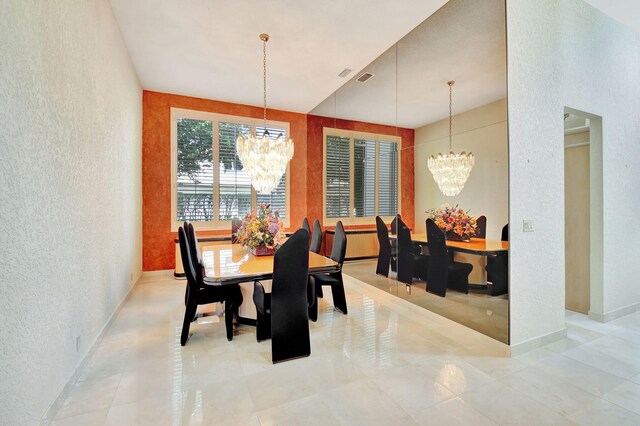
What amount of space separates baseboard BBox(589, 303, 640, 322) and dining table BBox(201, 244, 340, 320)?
3.05m

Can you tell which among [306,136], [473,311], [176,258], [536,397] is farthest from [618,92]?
[176,258]

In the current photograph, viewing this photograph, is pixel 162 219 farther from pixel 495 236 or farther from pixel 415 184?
pixel 495 236

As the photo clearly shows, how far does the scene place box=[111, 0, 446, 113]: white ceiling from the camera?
119 inches

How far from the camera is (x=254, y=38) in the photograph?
357cm

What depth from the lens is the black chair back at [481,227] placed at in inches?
107

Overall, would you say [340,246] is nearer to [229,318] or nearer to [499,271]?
[229,318]

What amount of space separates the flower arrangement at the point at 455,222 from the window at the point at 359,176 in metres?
0.87

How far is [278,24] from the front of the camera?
3.30 metres

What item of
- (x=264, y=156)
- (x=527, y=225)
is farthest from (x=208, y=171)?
(x=527, y=225)

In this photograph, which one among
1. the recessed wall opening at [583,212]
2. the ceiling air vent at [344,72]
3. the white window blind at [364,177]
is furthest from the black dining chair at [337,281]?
the recessed wall opening at [583,212]

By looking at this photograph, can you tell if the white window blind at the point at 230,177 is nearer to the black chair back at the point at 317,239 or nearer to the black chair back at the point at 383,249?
the black chair back at the point at 317,239

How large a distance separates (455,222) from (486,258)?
0.49m

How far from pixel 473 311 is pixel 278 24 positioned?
151 inches

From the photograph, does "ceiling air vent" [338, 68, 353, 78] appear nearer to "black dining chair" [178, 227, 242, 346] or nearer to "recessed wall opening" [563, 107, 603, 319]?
"recessed wall opening" [563, 107, 603, 319]
